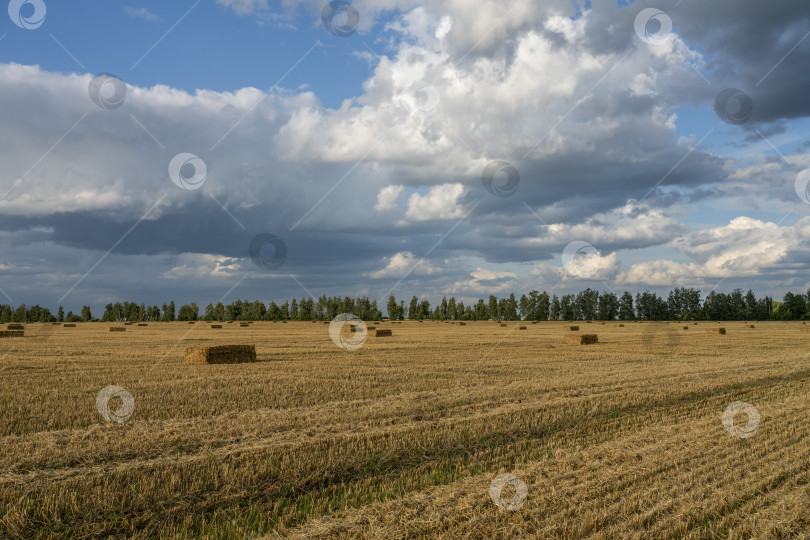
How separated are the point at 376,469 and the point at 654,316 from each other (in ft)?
563

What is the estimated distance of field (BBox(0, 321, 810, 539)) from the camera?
6344 millimetres

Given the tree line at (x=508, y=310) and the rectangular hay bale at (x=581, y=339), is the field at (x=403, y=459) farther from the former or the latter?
the tree line at (x=508, y=310)

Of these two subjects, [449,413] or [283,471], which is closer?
[283,471]

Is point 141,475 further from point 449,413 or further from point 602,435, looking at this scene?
point 602,435

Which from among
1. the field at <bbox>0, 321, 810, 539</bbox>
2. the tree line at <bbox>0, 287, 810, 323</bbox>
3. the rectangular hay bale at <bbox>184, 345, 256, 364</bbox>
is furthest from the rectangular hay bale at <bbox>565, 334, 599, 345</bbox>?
the tree line at <bbox>0, 287, 810, 323</bbox>

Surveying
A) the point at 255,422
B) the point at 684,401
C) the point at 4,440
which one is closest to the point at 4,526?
the point at 4,440

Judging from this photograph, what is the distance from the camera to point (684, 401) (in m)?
14.7

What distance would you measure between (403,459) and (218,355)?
17.3 m

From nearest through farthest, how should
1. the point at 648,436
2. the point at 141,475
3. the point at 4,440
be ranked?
the point at 141,475 < the point at 4,440 < the point at 648,436

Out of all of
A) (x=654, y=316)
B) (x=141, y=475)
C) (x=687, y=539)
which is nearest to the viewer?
(x=687, y=539)

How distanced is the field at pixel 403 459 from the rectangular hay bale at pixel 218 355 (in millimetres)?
6416

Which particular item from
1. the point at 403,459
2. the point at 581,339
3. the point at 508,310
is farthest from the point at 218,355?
the point at 508,310

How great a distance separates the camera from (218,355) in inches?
953

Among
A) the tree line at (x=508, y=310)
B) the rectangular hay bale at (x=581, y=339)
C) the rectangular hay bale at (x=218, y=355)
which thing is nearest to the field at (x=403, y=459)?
the rectangular hay bale at (x=218, y=355)
